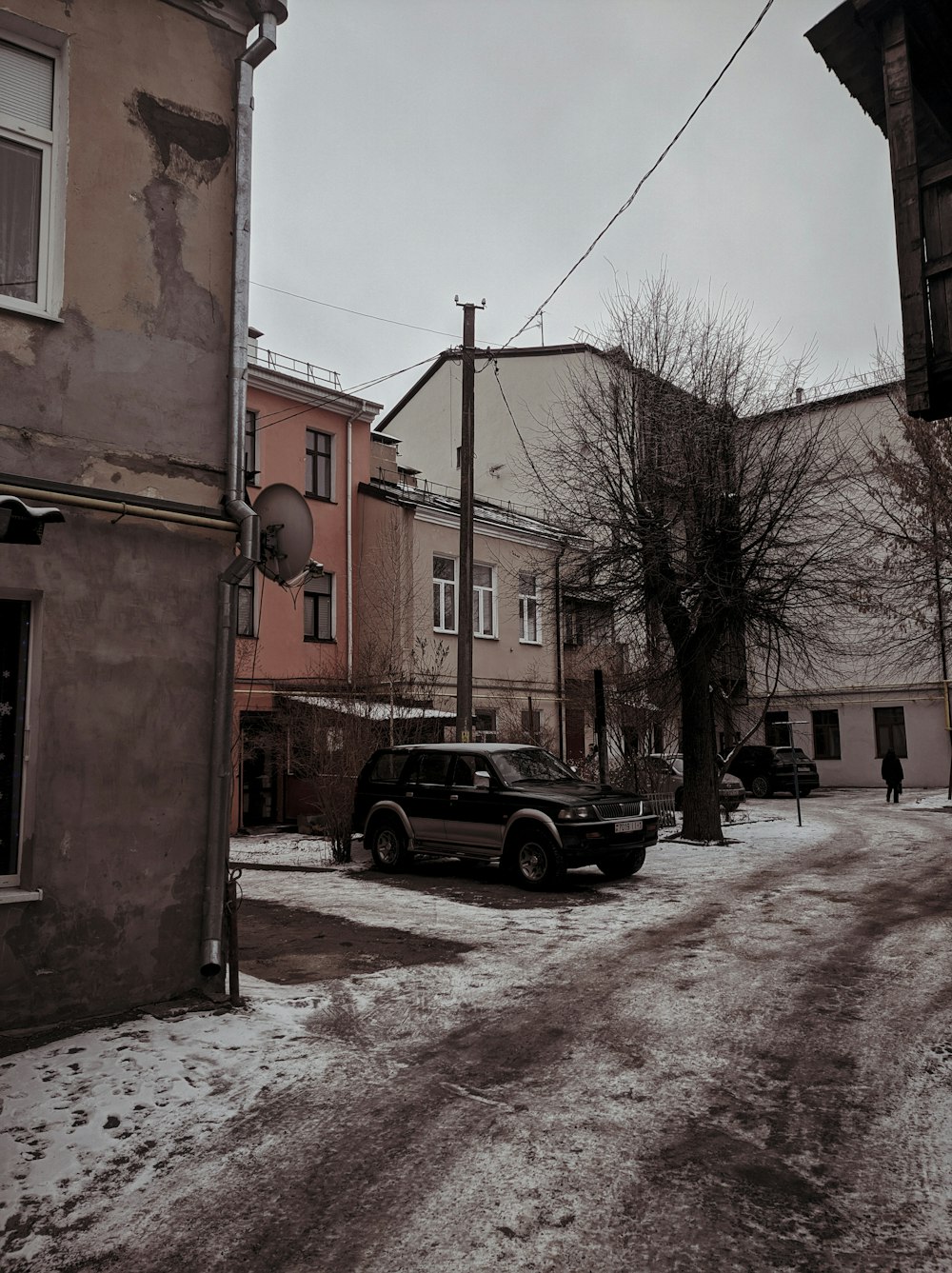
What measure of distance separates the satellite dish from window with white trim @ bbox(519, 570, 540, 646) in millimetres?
22294

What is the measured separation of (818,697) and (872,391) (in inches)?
464

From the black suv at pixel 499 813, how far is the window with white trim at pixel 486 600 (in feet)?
47.6

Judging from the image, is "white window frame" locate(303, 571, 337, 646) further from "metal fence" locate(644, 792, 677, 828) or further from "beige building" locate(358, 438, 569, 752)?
"metal fence" locate(644, 792, 677, 828)

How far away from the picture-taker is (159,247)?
22.1 ft

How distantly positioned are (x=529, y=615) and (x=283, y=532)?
2355 cm

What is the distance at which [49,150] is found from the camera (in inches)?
254

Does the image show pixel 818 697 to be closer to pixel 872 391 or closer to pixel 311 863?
pixel 872 391

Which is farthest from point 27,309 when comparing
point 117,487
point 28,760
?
point 28,760

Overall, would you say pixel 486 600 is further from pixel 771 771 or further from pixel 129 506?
pixel 129 506

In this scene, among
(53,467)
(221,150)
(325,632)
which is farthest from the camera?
(325,632)

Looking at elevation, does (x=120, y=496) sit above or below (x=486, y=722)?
above

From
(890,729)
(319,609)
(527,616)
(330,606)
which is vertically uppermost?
(527,616)

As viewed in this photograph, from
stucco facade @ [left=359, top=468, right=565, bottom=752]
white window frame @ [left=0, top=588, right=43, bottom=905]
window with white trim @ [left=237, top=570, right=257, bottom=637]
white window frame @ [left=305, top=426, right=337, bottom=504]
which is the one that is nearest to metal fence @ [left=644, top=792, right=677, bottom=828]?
stucco facade @ [left=359, top=468, right=565, bottom=752]

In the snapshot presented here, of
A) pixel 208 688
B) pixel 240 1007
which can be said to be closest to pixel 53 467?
pixel 208 688
